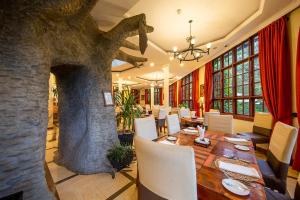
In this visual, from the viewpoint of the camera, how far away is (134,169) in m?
2.71

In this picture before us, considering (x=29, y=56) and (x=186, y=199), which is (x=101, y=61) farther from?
(x=186, y=199)

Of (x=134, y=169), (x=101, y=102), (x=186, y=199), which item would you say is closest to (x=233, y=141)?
(x=186, y=199)

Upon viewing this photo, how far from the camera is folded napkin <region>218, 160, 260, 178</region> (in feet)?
3.59

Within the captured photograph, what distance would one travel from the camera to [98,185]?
217 centimetres

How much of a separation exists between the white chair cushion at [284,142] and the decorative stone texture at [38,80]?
88.1 inches

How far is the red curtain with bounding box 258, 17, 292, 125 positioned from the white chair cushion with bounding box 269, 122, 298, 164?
5.20ft

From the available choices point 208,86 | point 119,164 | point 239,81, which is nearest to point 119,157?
point 119,164

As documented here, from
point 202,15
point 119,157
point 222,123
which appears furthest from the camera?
point 202,15

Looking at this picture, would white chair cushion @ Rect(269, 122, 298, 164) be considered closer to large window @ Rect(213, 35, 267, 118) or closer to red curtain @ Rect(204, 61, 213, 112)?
large window @ Rect(213, 35, 267, 118)

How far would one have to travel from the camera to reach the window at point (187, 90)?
9.38 meters

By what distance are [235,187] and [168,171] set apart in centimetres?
46

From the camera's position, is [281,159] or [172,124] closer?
[281,159]

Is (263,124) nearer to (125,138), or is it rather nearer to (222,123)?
(222,123)

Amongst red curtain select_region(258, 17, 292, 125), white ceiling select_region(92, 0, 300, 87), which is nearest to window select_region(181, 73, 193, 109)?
white ceiling select_region(92, 0, 300, 87)
